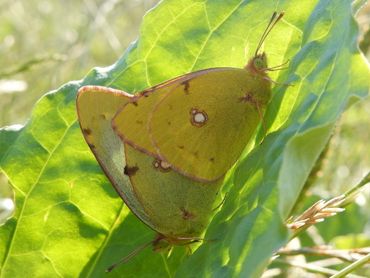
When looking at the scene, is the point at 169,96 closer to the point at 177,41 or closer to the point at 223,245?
the point at 177,41

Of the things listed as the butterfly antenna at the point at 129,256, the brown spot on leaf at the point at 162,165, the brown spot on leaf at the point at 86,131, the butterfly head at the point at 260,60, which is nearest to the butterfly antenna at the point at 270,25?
the butterfly head at the point at 260,60

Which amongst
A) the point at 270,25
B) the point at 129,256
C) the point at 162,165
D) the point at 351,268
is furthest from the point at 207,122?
the point at 351,268

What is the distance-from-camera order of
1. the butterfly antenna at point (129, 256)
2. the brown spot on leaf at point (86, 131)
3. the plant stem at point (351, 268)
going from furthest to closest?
the butterfly antenna at point (129, 256), the brown spot on leaf at point (86, 131), the plant stem at point (351, 268)

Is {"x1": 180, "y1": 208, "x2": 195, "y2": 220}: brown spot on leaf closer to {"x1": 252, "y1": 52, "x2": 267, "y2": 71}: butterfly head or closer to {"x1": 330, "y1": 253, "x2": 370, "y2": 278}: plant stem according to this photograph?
{"x1": 252, "y1": 52, "x2": 267, "y2": 71}: butterfly head

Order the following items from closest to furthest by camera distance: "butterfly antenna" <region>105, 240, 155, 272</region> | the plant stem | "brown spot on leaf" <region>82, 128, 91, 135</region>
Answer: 1. the plant stem
2. "brown spot on leaf" <region>82, 128, 91, 135</region>
3. "butterfly antenna" <region>105, 240, 155, 272</region>

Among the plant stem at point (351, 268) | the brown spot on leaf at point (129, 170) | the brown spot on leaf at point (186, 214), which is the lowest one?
the plant stem at point (351, 268)

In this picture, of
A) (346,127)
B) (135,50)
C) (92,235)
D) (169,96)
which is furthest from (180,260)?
(346,127)

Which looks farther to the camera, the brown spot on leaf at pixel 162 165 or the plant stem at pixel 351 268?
the brown spot on leaf at pixel 162 165

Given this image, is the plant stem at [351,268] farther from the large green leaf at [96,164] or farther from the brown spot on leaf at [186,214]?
the brown spot on leaf at [186,214]

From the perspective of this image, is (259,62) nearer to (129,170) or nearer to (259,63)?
(259,63)

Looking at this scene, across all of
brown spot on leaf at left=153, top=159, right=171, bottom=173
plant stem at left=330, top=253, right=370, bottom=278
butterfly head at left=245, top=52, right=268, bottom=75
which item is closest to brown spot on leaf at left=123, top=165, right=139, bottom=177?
brown spot on leaf at left=153, top=159, right=171, bottom=173

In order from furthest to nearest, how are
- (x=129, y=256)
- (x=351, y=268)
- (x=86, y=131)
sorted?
1. (x=129, y=256)
2. (x=86, y=131)
3. (x=351, y=268)
